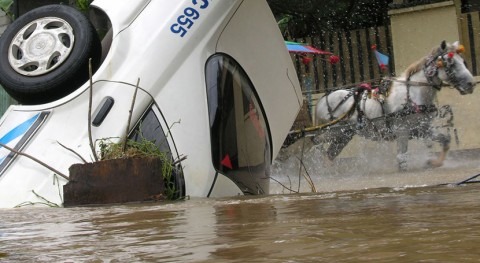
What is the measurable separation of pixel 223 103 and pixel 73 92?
0.87m

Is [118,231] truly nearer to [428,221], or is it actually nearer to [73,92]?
[428,221]

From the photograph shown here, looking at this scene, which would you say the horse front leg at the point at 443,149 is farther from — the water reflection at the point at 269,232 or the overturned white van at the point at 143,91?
the water reflection at the point at 269,232

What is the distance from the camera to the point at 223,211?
3.70 meters

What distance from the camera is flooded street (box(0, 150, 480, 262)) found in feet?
6.50

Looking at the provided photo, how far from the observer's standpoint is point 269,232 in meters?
2.52

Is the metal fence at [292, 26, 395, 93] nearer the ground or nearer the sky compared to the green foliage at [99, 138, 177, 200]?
nearer the sky

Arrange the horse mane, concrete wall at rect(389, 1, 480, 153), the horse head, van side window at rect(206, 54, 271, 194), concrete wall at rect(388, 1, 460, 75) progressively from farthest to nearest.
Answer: concrete wall at rect(388, 1, 460, 75), concrete wall at rect(389, 1, 480, 153), the horse mane, the horse head, van side window at rect(206, 54, 271, 194)

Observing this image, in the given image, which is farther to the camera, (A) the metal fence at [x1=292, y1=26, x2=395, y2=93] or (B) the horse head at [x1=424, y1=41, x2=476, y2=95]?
(A) the metal fence at [x1=292, y1=26, x2=395, y2=93]

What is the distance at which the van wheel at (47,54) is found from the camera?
538 centimetres

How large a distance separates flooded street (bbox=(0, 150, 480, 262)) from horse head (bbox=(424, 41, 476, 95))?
906cm

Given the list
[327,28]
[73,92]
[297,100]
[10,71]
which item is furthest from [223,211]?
[327,28]

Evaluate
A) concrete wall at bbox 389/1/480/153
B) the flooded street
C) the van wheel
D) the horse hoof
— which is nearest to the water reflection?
the flooded street

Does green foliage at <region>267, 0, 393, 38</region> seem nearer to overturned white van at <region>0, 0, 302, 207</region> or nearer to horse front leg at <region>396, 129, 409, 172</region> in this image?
horse front leg at <region>396, 129, 409, 172</region>

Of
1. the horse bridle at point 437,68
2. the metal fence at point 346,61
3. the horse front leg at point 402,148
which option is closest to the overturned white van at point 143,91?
the horse front leg at point 402,148
